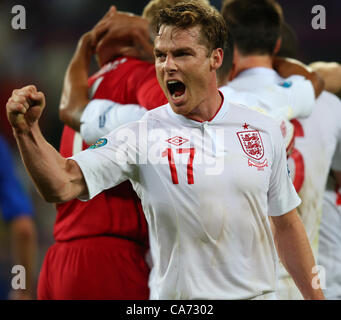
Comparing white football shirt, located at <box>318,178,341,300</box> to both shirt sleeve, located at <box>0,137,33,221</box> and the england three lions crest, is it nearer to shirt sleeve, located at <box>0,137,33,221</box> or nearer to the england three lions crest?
the england three lions crest

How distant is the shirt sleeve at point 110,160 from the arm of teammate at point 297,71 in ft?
3.91

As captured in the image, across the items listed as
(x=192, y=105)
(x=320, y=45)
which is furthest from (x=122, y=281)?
(x=320, y=45)

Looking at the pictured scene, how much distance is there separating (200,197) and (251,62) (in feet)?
4.11

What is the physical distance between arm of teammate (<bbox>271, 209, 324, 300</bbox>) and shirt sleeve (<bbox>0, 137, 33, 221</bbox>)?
2.29m

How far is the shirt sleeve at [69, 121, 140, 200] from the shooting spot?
2037 mm

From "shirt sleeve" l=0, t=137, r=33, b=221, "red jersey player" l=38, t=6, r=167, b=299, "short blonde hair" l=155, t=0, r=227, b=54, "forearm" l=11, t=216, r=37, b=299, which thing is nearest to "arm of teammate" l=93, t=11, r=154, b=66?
"red jersey player" l=38, t=6, r=167, b=299

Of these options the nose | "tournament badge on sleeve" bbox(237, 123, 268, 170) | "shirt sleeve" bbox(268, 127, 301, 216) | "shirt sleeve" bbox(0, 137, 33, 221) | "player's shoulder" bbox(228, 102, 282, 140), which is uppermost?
the nose

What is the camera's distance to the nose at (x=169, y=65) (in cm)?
219

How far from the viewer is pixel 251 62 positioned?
3.23 meters

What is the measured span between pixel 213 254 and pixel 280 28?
5.41 ft

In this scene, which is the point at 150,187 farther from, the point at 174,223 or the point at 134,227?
the point at 134,227

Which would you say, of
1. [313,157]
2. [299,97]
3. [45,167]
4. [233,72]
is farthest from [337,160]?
[45,167]

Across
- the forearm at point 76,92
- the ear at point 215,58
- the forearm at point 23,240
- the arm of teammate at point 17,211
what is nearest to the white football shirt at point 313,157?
the ear at point 215,58

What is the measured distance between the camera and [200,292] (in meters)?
2.19
